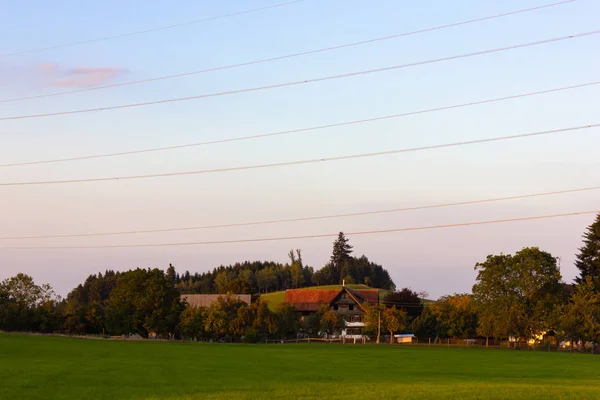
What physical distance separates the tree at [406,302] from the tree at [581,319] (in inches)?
1744

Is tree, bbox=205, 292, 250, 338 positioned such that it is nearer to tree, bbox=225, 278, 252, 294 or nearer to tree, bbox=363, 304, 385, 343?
tree, bbox=363, 304, 385, 343

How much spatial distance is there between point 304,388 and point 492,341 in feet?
379

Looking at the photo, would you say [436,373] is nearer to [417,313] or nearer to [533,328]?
[533,328]

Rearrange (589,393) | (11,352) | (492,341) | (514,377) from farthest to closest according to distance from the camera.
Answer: (492,341)
(11,352)
(514,377)
(589,393)

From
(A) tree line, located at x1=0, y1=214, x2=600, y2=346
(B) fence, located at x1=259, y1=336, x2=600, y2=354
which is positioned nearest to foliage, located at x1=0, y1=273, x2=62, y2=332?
(A) tree line, located at x1=0, y1=214, x2=600, y2=346

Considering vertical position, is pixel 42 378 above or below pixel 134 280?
below

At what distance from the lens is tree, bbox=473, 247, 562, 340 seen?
130875 mm

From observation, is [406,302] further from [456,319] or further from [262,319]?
[262,319]

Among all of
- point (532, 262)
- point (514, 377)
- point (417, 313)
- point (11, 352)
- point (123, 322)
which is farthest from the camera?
point (417, 313)

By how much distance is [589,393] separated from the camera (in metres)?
39.7

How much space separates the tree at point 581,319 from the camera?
124062 millimetres

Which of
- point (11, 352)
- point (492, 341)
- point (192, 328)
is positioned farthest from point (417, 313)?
point (11, 352)

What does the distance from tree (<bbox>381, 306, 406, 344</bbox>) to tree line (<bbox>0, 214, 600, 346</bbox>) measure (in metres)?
Result: 0.18

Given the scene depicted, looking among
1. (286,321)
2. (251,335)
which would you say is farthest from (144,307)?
(286,321)
